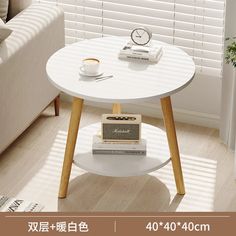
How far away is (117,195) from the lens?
3598mm

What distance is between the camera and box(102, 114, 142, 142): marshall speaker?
3518mm

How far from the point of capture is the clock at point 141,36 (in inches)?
143

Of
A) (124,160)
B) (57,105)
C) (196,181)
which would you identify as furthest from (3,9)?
(196,181)

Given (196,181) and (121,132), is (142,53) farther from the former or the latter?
(196,181)

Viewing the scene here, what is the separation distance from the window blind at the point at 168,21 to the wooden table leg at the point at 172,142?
60cm

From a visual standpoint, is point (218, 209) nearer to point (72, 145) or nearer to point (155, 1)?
point (72, 145)

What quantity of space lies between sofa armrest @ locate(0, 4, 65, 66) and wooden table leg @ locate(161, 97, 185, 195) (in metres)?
0.69

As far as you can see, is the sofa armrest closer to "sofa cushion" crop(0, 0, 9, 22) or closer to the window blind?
"sofa cushion" crop(0, 0, 9, 22)

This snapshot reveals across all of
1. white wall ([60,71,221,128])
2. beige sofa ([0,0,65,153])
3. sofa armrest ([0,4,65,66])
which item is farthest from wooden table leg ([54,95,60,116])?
white wall ([60,71,221,128])

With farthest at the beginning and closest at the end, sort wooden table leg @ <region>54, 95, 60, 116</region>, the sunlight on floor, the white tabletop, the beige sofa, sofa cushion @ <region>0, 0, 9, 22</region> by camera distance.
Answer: wooden table leg @ <region>54, 95, 60, 116</region>
sofa cushion @ <region>0, 0, 9, 22</region>
the beige sofa
the sunlight on floor
the white tabletop

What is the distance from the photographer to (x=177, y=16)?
3975 millimetres

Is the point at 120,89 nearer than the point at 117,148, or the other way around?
the point at 120,89

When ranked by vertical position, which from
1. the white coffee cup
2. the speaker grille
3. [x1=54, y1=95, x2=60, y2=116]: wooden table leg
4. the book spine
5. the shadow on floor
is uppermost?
the white coffee cup

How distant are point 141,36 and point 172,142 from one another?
475 mm
